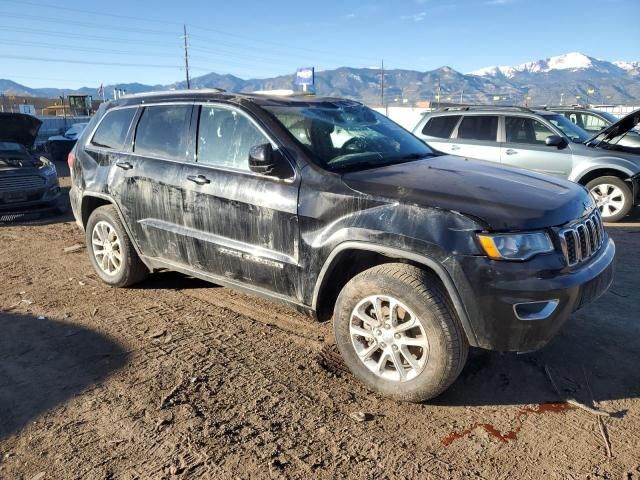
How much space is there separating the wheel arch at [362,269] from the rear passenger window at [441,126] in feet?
21.1

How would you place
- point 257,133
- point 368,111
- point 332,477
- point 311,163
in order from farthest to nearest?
point 368,111 → point 257,133 → point 311,163 → point 332,477

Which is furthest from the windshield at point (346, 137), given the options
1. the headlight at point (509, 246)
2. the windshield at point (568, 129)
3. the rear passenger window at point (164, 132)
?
the windshield at point (568, 129)

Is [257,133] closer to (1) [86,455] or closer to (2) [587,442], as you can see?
(1) [86,455]

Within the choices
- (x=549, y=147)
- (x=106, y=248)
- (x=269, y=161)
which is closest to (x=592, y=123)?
(x=549, y=147)

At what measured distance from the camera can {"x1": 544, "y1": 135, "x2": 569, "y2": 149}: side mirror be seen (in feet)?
26.1

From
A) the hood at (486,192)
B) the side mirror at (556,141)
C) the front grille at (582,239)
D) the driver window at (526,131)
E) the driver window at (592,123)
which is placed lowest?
the front grille at (582,239)

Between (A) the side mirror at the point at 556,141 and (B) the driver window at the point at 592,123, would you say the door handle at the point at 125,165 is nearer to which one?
(A) the side mirror at the point at 556,141

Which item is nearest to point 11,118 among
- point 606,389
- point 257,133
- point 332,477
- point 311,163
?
point 257,133

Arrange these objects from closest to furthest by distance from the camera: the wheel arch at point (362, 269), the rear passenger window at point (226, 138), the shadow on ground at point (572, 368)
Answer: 1. the wheel arch at point (362, 269)
2. the shadow on ground at point (572, 368)
3. the rear passenger window at point (226, 138)

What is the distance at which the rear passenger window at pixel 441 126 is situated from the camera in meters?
9.04

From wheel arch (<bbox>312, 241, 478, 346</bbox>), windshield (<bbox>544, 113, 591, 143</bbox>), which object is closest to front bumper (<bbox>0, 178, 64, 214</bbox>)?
wheel arch (<bbox>312, 241, 478, 346</bbox>)

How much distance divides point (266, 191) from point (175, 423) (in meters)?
1.56

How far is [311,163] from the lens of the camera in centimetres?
331

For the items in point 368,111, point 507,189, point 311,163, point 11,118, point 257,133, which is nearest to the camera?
point 507,189
